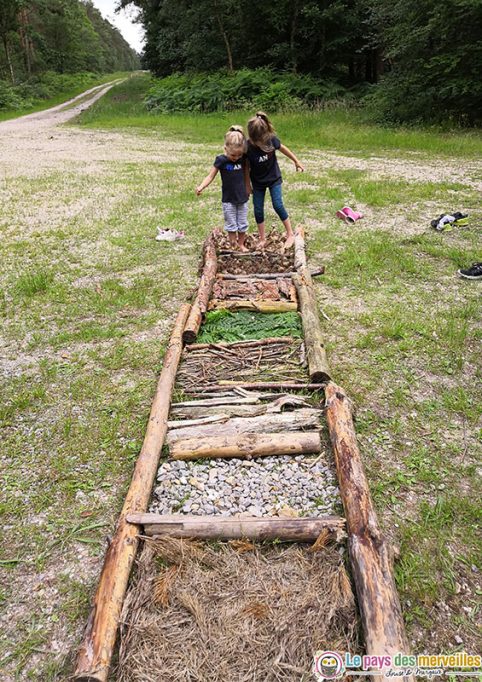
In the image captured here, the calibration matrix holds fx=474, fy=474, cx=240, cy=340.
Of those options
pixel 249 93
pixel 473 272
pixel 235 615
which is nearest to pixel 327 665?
pixel 235 615

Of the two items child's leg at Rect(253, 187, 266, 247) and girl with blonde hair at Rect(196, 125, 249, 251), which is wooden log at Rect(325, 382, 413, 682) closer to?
girl with blonde hair at Rect(196, 125, 249, 251)

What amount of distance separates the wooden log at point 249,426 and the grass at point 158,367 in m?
0.37

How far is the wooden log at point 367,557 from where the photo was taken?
2.30 metres

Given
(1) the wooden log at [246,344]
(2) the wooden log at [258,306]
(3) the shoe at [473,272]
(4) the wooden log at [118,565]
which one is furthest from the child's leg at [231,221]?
(4) the wooden log at [118,565]

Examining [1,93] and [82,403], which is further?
[1,93]

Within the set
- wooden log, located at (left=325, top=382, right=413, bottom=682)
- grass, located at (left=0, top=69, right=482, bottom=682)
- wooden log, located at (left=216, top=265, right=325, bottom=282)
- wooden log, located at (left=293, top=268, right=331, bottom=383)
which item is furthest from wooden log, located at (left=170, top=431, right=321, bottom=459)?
wooden log, located at (left=216, top=265, right=325, bottom=282)

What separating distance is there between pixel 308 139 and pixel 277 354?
1486 centimetres

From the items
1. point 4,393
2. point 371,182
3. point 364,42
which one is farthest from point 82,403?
point 364,42

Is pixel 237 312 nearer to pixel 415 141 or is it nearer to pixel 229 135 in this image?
pixel 229 135

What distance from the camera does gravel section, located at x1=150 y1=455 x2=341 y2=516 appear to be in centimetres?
314

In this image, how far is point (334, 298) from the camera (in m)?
6.11

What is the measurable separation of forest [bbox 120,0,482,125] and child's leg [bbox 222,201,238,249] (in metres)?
13.3

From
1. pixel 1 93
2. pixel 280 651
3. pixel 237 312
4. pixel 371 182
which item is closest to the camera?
pixel 280 651

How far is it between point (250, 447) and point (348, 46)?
98.1 feet
